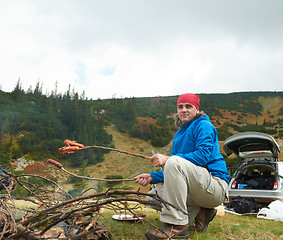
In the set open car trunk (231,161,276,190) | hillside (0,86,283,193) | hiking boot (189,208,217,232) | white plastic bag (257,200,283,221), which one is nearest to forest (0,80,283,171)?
hillside (0,86,283,193)

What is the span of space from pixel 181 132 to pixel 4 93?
44.5m

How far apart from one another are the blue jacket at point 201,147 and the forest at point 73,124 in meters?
22.2

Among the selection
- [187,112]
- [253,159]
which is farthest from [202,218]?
[253,159]

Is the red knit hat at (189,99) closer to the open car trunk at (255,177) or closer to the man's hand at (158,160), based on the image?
the man's hand at (158,160)

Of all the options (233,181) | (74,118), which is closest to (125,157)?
(74,118)

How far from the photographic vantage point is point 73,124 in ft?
126

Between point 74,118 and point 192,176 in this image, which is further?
point 74,118

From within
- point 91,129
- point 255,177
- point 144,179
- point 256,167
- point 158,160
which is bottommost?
point 91,129

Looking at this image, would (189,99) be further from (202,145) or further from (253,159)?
(253,159)

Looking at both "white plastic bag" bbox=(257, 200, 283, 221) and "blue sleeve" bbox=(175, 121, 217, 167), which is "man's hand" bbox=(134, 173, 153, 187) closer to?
"blue sleeve" bbox=(175, 121, 217, 167)

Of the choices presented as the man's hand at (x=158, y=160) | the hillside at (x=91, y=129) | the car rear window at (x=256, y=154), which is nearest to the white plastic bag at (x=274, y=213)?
the car rear window at (x=256, y=154)

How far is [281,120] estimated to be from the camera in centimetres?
4828

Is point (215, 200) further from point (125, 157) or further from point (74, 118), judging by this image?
point (74, 118)

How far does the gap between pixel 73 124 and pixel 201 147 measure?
3795 cm
